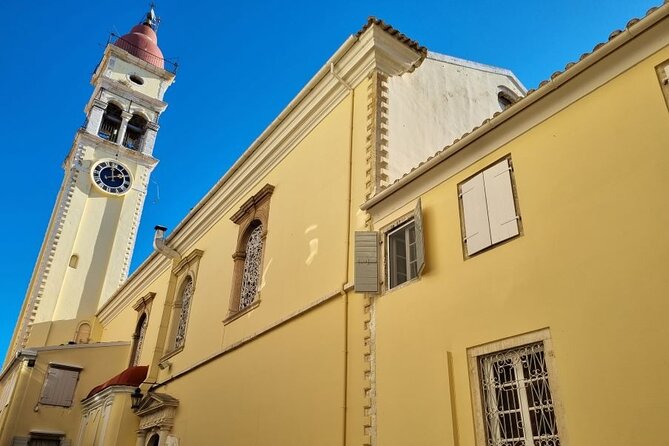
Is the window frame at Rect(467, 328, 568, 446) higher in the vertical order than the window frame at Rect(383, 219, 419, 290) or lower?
lower

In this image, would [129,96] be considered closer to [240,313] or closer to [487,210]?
[240,313]

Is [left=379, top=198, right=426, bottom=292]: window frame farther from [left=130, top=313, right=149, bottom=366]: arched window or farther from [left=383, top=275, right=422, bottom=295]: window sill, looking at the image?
[left=130, top=313, right=149, bottom=366]: arched window

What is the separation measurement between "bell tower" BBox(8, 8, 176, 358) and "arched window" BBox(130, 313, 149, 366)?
558cm

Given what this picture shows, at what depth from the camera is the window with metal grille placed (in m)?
6.97

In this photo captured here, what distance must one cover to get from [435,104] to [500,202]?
4746mm

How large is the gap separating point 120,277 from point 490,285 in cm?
2044

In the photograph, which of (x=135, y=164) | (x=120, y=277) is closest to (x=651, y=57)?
(x=120, y=277)

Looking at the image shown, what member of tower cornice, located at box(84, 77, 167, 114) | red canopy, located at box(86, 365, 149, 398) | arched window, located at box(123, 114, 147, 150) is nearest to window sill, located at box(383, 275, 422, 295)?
red canopy, located at box(86, 365, 149, 398)

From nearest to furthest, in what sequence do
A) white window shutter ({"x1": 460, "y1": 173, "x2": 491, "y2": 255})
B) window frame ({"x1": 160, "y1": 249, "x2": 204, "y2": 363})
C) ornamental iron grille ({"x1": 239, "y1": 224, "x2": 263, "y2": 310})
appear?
1. white window shutter ({"x1": 460, "y1": 173, "x2": 491, "y2": 255})
2. ornamental iron grille ({"x1": 239, "y1": 224, "x2": 263, "y2": 310})
3. window frame ({"x1": 160, "y1": 249, "x2": 204, "y2": 363})

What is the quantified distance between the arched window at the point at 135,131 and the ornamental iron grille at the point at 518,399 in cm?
2428

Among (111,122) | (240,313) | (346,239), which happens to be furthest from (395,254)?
(111,122)

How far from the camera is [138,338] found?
17.2m

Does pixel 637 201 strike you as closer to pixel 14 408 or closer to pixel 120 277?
pixel 14 408

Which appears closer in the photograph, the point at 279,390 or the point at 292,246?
the point at 279,390
